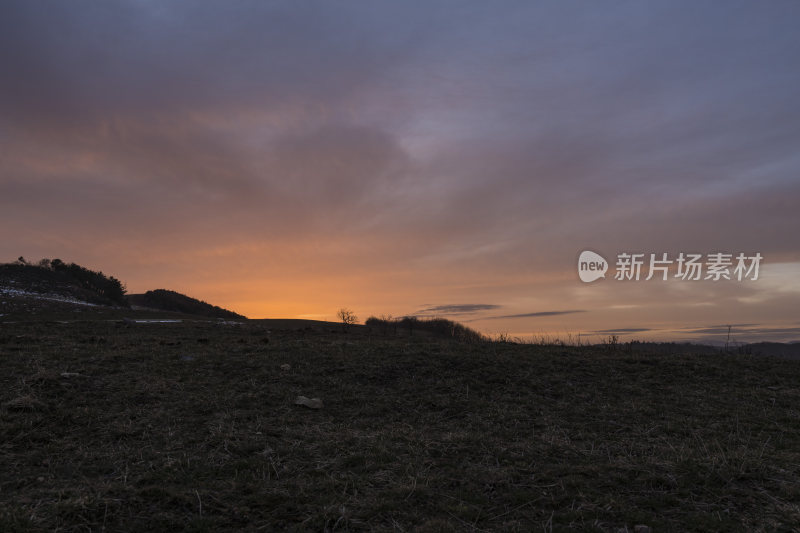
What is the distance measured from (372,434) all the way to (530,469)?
7.99ft

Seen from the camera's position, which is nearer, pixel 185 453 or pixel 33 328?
→ pixel 185 453

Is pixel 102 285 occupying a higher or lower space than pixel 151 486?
higher

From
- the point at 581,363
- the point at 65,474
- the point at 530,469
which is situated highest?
the point at 581,363

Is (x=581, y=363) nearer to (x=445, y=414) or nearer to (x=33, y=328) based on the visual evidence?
(x=445, y=414)

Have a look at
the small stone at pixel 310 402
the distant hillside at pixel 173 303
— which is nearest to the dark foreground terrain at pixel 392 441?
the small stone at pixel 310 402

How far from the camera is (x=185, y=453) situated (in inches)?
238

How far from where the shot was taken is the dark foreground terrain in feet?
14.8

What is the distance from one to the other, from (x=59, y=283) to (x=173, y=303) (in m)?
11.4

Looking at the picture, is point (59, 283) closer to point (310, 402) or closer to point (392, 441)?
point (310, 402)

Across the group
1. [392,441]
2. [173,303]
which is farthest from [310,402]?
[173,303]

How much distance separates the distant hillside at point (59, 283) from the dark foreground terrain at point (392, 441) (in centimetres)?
2453

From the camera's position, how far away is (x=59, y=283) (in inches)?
1469

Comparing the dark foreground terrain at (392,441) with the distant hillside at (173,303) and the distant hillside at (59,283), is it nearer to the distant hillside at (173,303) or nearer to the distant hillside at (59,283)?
the distant hillside at (59,283)

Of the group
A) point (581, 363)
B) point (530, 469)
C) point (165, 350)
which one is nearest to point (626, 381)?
point (581, 363)
